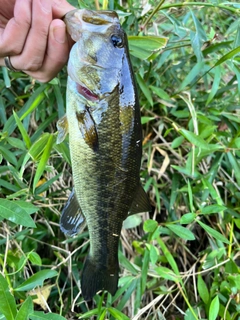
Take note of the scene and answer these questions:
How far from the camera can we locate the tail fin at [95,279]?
1.73 metres

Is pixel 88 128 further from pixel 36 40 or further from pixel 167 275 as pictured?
pixel 167 275

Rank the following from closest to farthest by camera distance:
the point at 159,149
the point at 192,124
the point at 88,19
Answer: the point at 88,19 < the point at 192,124 < the point at 159,149

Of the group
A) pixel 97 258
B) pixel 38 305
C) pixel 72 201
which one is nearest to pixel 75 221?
pixel 72 201

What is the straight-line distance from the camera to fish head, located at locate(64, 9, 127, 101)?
136 cm

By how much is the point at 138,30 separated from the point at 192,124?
0.61 metres

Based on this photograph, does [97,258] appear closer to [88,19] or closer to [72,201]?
[72,201]

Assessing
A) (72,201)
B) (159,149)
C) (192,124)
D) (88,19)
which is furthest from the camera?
(159,149)

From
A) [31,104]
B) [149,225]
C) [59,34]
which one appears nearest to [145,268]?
[149,225]

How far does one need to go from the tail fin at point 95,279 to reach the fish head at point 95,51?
819 mm

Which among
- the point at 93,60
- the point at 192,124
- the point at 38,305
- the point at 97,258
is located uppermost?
the point at 93,60

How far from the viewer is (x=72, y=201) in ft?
5.30

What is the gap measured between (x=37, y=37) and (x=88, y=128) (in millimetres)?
429

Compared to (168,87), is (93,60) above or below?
above

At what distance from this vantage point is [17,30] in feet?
4.79
